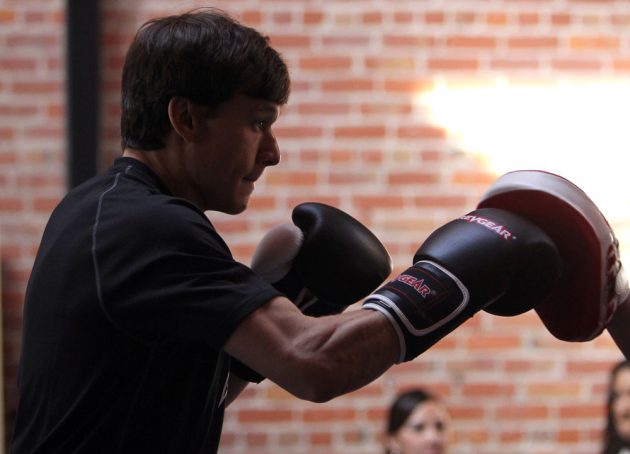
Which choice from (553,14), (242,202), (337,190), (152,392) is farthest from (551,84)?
(152,392)

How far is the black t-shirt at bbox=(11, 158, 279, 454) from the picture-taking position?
1.30 metres

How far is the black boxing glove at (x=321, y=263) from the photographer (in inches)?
70.2

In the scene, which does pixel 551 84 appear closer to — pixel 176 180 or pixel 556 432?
pixel 556 432

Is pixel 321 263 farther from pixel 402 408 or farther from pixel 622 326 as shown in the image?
pixel 402 408

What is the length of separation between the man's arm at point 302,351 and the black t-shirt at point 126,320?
0.02m

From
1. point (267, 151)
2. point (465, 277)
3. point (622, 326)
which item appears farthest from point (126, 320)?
point (622, 326)

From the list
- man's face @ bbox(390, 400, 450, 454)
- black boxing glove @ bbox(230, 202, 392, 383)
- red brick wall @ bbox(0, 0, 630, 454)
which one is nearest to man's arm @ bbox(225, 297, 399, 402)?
black boxing glove @ bbox(230, 202, 392, 383)

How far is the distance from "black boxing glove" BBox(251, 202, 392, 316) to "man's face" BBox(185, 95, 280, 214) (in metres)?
0.28

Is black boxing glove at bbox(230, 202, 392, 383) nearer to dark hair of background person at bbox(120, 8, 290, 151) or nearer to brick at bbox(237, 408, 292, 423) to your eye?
dark hair of background person at bbox(120, 8, 290, 151)

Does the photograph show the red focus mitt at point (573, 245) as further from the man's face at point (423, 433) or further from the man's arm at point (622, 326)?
the man's face at point (423, 433)

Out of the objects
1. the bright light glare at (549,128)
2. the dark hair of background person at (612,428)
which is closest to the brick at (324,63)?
the bright light glare at (549,128)

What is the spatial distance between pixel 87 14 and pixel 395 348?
2075 mm

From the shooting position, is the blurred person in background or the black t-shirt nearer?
the black t-shirt

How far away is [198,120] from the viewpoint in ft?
4.87
